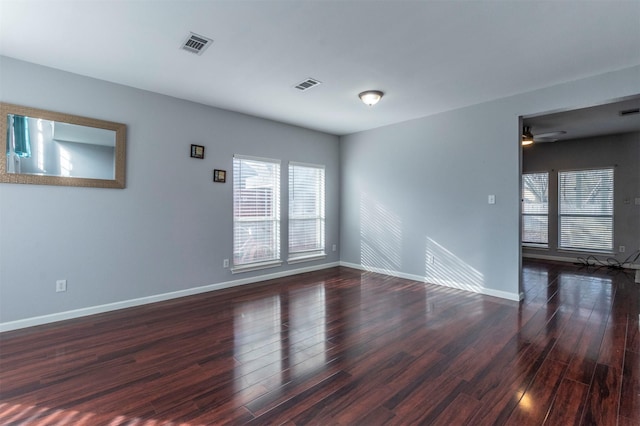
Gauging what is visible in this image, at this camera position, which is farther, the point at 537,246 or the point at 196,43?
the point at 537,246

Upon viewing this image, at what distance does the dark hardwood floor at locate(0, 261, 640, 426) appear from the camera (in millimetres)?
1832

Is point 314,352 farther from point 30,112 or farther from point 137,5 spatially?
point 30,112

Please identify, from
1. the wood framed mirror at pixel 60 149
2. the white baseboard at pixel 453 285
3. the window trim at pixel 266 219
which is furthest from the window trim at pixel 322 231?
the wood framed mirror at pixel 60 149

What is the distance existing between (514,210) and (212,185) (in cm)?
429

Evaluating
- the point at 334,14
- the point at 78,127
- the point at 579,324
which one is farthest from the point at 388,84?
the point at 78,127

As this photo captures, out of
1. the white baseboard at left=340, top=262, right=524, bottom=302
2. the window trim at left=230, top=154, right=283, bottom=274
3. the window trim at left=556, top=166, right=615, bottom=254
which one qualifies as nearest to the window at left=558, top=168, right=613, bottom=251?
the window trim at left=556, top=166, right=615, bottom=254

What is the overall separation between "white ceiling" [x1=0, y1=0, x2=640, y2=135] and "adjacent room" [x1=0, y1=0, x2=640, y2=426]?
1.0 inches

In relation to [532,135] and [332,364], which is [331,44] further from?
[532,135]

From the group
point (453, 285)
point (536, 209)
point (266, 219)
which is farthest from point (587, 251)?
point (266, 219)

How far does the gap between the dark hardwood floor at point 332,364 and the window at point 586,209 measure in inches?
118

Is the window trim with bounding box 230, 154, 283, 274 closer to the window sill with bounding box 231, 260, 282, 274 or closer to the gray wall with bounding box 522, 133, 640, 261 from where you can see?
the window sill with bounding box 231, 260, 282, 274

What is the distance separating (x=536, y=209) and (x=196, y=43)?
26.1 feet

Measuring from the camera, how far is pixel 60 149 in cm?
330

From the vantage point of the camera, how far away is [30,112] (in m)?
3.10
